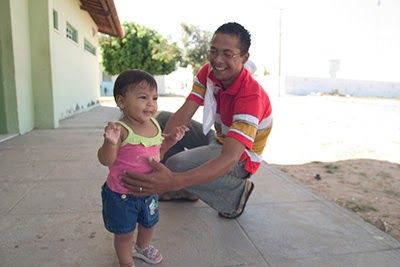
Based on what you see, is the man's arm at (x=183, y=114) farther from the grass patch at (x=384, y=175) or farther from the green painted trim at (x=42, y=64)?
the green painted trim at (x=42, y=64)

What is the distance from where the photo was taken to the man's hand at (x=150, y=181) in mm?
1813

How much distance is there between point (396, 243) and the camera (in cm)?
248

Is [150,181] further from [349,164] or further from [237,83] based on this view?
[349,164]

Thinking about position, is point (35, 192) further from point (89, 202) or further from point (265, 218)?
point (265, 218)

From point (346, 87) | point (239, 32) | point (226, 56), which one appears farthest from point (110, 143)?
point (346, 87)

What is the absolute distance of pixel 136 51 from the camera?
32.2 metres

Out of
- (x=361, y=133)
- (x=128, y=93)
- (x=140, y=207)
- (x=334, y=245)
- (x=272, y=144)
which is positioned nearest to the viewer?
(x=128, y=93)

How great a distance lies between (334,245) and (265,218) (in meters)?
0.59

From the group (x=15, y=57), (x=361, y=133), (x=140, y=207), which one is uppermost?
(x=15, y=57)

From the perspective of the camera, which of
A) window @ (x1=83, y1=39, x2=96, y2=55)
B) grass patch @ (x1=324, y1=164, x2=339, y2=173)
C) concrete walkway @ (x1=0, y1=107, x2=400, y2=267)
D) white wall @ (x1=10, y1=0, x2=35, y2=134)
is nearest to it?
concrete walkway @ (x1=0, y1=107, x2=400, y2=267)

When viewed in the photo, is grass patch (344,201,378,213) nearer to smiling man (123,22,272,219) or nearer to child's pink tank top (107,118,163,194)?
smiling man (123,22,272,219)

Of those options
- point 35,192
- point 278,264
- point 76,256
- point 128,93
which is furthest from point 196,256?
point 35,192

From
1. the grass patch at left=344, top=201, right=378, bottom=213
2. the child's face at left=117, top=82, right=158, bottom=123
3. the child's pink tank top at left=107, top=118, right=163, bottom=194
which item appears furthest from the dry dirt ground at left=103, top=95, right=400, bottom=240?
the child's face at left=117, top=82, right=158, bottom=123

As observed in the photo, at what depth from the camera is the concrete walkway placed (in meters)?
2.22
